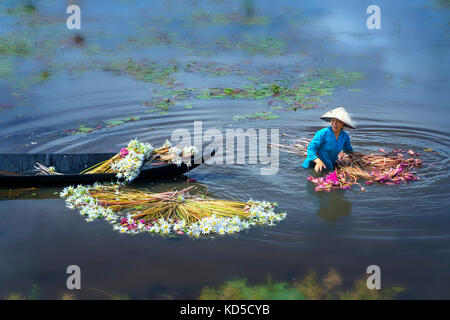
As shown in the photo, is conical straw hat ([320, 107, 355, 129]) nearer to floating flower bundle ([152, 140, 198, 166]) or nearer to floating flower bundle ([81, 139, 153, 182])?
floating flower bundle ([152, 140, 198, 166])

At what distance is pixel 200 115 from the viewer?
833 centimetres

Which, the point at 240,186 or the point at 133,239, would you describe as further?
the point at 240,186

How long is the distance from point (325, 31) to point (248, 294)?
11.8 metres

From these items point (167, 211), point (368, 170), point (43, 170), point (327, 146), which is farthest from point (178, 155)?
point (368, 170)

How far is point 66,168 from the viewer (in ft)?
18.8

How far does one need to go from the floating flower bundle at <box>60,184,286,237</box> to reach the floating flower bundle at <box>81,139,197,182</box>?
24 centimetres

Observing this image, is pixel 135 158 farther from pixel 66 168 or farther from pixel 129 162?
pixel 66 168

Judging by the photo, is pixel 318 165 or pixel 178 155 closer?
pixel 178 155

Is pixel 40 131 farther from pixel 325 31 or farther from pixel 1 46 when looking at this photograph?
pixel 325 31

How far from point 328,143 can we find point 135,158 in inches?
97.0

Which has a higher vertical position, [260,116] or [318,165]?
[260,116]

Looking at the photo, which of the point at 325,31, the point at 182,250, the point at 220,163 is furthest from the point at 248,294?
the point at 325,31

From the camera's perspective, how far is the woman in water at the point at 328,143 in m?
5.51

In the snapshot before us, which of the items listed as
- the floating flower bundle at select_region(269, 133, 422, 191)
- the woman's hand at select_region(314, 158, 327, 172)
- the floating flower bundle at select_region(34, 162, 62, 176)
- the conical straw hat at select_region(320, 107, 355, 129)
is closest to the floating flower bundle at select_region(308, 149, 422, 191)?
the floating flower bundle at select_region(269, 133, 422, 191)
